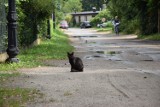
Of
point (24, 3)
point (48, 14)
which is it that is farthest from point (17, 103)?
point (48, 14)

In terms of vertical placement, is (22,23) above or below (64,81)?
above

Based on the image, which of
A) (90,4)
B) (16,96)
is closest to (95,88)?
(16,96)

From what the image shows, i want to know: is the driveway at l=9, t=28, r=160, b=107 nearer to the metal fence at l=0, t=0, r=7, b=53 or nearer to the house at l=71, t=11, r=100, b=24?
the metal fence at l=0, t=0, r=7, b=53

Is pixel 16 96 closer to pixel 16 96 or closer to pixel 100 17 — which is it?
pixel 16 96

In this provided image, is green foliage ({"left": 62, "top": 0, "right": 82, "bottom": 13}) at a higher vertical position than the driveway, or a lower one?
higher

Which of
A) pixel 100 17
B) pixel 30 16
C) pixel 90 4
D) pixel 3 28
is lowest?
pixel 3 28

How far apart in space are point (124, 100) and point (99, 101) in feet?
1.60

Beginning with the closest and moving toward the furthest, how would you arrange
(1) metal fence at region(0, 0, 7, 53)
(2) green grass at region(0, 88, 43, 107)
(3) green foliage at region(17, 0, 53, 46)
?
(2) green grass at region(0, 88, 43, 107) < (1) metal fence at region(0, 0, 7, 53) < (3) green foliage at region(17, 0, 53, 46)

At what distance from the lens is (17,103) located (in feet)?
27.1

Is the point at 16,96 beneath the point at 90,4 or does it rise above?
beneath

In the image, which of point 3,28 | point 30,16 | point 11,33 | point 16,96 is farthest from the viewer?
point 30,16

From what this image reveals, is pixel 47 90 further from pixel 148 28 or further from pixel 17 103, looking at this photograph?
pixel 148 28

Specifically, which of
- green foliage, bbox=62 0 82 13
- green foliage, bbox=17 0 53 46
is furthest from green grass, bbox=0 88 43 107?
green foliage, bbox=62 0 82 13

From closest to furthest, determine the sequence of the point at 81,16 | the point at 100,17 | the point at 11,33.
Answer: the point at 11,33
the point at 100,17
the point at 81,16
